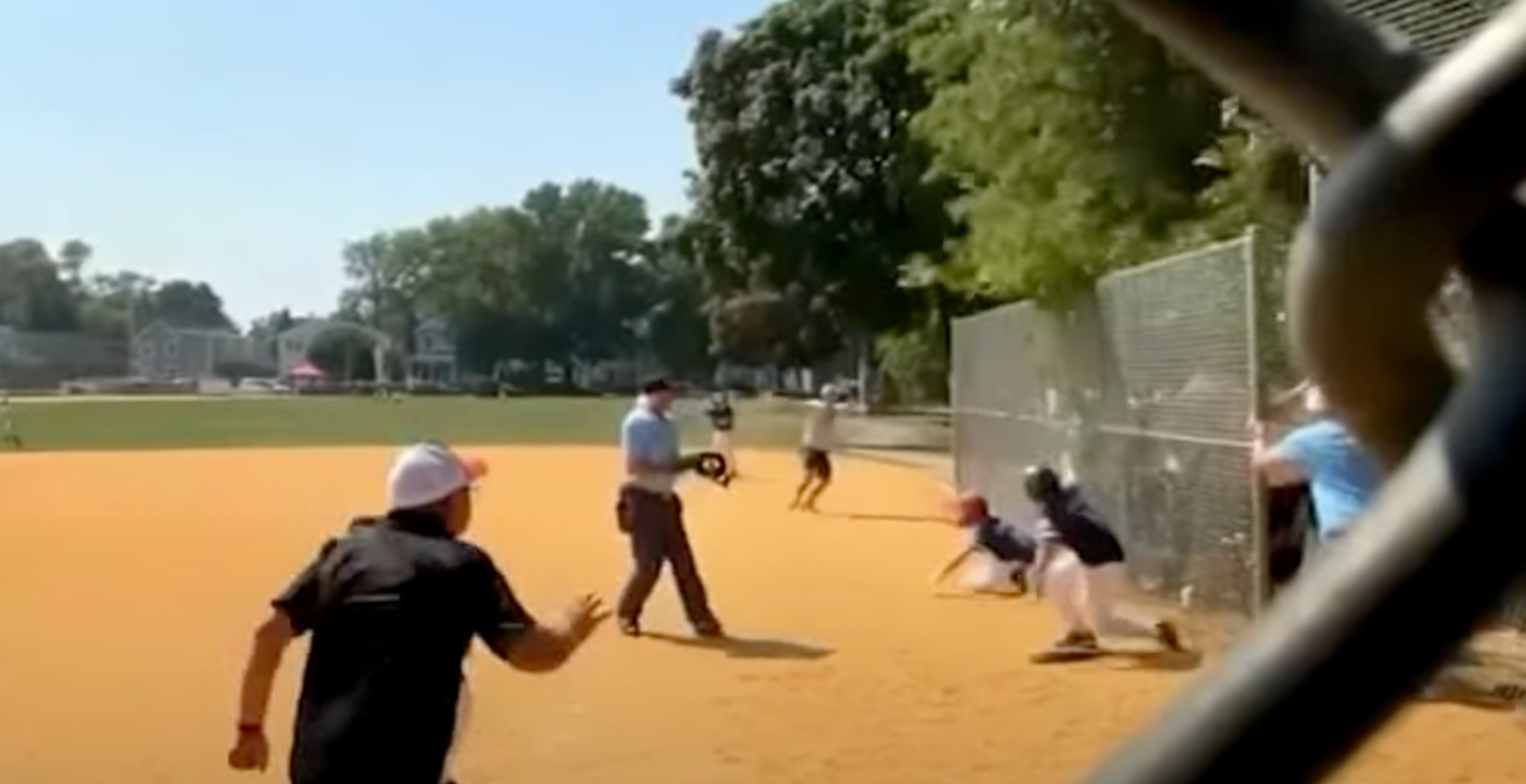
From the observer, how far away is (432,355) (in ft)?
557

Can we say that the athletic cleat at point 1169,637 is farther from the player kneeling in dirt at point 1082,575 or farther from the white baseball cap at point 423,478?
the white baseball cap at point 423,478

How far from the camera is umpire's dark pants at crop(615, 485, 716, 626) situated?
16.6m

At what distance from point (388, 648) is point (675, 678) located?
887 centimetres

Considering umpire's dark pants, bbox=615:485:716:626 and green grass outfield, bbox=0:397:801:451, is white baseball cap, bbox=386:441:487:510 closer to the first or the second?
umpire's dark pants, bbox=615:485:716:626

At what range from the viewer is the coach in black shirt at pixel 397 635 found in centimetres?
560

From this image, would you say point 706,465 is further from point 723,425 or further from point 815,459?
point 723,425

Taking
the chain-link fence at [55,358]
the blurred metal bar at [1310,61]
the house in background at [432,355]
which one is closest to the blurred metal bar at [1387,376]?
the blurred metal bar at [1310,61]

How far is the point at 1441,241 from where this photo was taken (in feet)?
2.99

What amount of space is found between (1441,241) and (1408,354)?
0.18ft

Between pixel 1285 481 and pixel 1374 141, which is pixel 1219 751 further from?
pixel 1285 481

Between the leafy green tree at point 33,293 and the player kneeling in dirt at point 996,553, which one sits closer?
the player kneeling in dirt at point 996,553

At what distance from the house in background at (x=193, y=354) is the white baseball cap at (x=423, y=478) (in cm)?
17335

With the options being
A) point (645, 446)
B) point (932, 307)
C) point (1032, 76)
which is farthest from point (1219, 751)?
point (932, 307)

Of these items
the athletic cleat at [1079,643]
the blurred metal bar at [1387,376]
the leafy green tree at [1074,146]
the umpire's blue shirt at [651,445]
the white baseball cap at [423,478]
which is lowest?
the athletic cleat at [1079,643]
